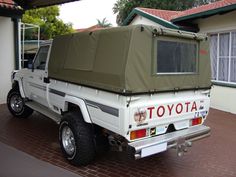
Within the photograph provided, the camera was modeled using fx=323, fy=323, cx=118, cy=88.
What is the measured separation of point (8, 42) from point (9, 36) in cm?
21

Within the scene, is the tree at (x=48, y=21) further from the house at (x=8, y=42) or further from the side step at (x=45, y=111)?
the side step at (x=45, y=111)

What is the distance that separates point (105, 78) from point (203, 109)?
1.95 meters

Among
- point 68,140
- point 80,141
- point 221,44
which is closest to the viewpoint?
point 80,141

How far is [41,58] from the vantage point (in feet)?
25.1

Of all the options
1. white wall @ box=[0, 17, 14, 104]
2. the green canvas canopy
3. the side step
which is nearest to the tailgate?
the green canvas canopy

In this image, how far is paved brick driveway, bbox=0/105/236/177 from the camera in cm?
541

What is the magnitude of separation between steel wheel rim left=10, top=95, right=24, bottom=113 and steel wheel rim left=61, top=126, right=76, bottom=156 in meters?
3.35

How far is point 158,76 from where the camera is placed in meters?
5.14

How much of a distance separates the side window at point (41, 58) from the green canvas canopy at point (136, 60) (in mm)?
1082

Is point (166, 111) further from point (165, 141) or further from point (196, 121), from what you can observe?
point (196, 121)

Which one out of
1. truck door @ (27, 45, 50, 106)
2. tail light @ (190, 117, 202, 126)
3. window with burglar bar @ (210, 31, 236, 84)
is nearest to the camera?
tail light @ (190, 117, 202, 126)

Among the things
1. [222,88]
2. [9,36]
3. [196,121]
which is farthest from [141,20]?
[196,121]

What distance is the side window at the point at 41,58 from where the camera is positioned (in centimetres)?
740

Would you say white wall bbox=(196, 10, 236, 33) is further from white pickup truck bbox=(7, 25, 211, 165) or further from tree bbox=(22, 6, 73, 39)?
tree bbox=(22, 6, 73, 39)
